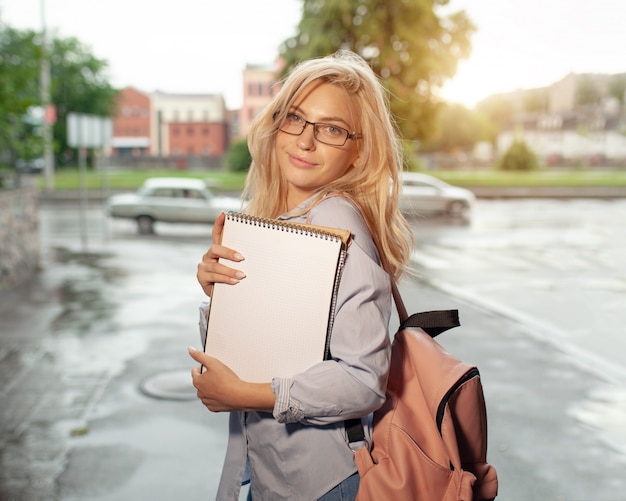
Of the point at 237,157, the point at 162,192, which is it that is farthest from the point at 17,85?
the point at 237,157

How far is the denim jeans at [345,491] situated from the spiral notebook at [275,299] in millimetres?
312

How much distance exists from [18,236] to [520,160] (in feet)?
131

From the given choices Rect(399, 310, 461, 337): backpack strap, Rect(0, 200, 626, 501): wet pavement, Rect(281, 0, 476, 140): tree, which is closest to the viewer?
Rect(399, 310, 461, 337): backpack strap

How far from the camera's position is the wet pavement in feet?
12.8

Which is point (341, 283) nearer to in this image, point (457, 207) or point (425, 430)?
point (425, 430)

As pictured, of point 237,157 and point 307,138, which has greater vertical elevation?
point 307,138

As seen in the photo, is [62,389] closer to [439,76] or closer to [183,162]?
[439,76]

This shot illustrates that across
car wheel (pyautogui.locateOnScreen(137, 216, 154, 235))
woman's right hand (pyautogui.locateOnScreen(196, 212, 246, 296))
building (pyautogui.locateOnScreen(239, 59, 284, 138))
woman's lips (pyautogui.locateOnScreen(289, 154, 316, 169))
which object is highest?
building (pyautogui.locateOnScreen(239, 59, 284, 138))

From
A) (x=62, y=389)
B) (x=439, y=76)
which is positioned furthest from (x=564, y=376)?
(x=439, y=76)

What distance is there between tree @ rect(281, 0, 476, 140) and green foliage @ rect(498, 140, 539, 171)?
12.9 meters

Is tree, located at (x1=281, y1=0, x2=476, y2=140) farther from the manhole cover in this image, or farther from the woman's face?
the woman's face

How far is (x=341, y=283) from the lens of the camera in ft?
5.05

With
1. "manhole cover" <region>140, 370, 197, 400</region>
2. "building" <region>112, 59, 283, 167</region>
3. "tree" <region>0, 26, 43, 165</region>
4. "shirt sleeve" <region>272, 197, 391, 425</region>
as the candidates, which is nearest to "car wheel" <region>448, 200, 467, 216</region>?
"tree" <region>0, 26, 43, 165</region>

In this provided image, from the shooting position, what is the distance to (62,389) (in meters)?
5.37
